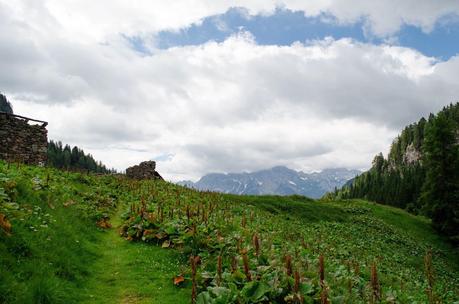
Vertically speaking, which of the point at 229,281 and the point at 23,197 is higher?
the point at 23,197

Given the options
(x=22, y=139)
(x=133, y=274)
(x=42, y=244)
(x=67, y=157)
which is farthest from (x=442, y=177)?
(x=67, y=157)

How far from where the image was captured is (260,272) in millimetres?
10438

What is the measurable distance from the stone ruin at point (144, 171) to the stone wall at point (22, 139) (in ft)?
44.7

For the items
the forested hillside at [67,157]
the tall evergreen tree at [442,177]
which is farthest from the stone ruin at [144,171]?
the forested hillside at [67,157]

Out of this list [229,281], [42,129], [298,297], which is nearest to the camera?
[298,297]

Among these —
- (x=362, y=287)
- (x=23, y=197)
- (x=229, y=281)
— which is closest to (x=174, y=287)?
(x=229, y=281)

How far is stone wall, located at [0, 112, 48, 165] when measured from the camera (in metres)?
31.5

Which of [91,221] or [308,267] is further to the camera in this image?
[91,221]

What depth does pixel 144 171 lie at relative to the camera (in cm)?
4647

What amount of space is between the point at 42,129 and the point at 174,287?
26867mm

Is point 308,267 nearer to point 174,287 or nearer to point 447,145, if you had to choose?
point 174,287

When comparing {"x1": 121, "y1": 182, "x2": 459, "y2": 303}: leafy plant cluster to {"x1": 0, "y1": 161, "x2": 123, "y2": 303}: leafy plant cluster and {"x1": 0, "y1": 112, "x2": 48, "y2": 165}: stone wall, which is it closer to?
{"x1": 0, "y1": 161, "x2": 123, "y2": 303}: leafy plant cluster

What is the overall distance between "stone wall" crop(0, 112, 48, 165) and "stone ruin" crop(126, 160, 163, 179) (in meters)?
13.6

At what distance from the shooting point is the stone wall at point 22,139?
103 feet
